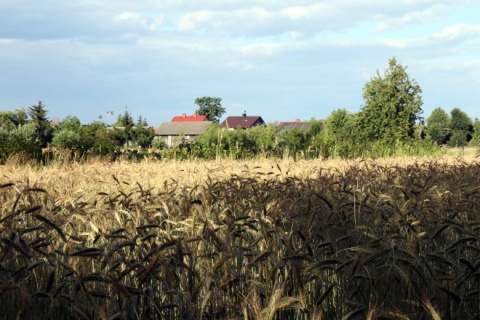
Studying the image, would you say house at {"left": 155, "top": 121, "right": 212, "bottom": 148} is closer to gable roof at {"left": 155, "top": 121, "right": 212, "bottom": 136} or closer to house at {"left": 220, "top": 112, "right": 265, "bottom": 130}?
gable roof at {"left": 155, "top": 121, "right": 212, "bottom": 136}

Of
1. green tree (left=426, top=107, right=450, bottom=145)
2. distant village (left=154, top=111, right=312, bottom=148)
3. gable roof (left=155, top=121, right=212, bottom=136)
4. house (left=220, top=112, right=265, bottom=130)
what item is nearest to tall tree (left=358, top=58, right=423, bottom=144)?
green tree (left=426, top=107, right=450, bottom=145)

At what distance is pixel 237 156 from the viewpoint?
15.7 m

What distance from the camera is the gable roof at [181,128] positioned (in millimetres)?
88350

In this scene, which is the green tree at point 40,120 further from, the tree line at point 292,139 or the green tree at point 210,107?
the green tree at point 210,107

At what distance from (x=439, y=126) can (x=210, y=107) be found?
49915mm

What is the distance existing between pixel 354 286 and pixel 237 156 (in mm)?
13617

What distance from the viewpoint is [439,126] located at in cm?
7556

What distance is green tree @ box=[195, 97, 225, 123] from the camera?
113375 millimetres

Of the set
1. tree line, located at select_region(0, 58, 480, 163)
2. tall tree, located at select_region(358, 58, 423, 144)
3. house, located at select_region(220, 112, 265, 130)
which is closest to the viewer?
tree line, located at select_region(0, 58, 480, 163)

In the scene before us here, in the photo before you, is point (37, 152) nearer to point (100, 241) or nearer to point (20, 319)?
point (100, 241)

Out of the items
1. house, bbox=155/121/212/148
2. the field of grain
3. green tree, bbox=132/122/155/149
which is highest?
house, bbox=155/121/212/148

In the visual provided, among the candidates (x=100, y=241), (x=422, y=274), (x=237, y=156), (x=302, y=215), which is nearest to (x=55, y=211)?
(x=100, y=241)

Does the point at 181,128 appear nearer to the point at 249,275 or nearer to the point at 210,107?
the point at 210,107

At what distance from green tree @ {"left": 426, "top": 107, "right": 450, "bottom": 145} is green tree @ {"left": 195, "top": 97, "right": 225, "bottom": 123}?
44701 mm
